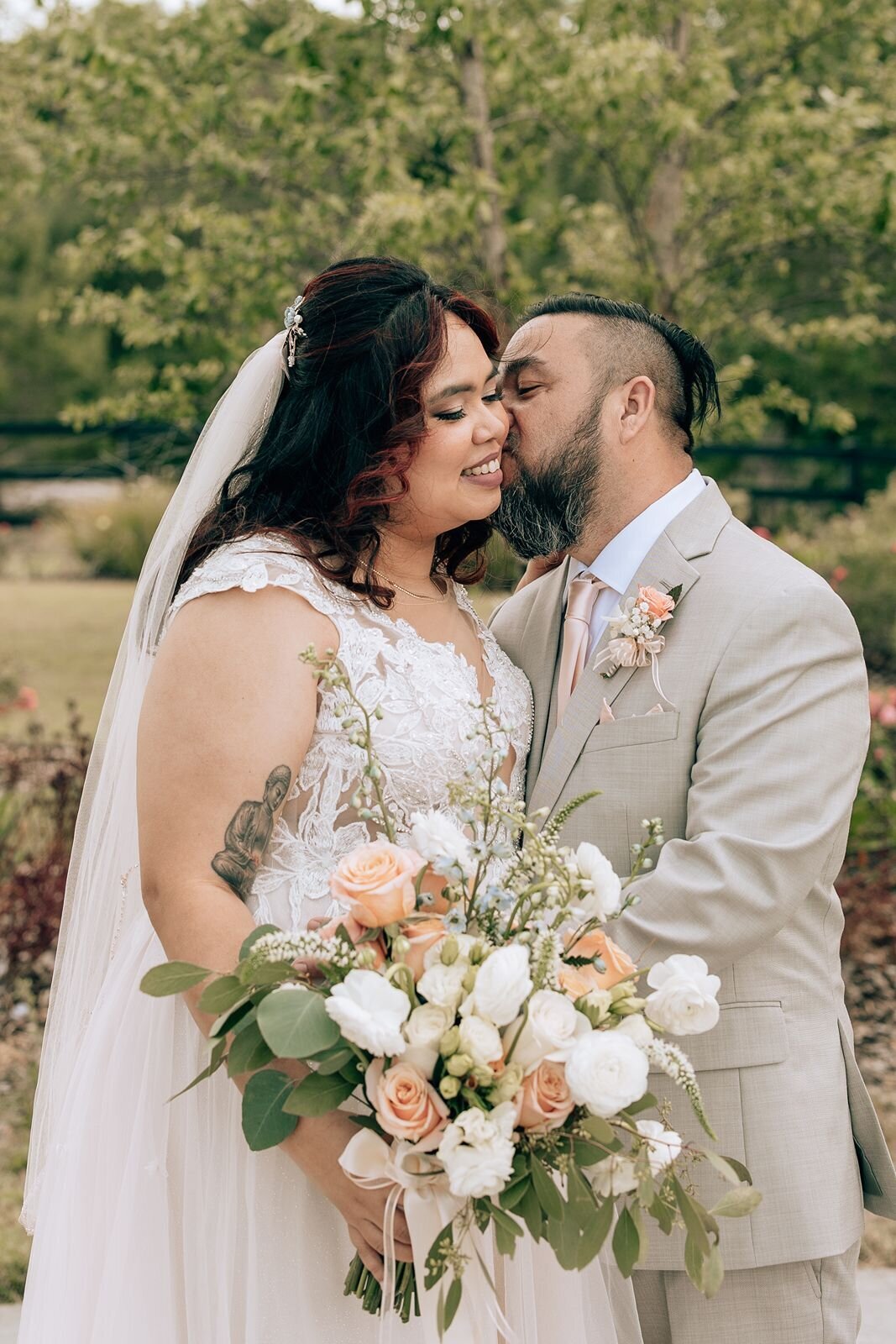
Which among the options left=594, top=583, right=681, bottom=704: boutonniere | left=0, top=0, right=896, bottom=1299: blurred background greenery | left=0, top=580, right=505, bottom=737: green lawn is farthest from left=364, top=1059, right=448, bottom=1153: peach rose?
left=0, top=580, right=505, bottom=737: green lawn

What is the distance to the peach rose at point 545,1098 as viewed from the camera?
73.7 inches

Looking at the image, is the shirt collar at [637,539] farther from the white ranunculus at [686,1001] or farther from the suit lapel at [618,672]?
the white ranunculus at [686,1001]

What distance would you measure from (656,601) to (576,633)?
11.1 inches

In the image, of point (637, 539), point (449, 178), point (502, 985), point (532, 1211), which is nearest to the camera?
point (502, 985)

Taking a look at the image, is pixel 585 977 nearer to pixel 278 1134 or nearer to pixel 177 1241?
pixel 278 1134

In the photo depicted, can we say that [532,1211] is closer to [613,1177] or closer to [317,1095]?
[613,1177]

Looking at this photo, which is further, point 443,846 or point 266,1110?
point 266,1110

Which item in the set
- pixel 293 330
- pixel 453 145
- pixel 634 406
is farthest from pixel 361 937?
pixel 453 145

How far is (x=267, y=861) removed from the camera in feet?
8.15

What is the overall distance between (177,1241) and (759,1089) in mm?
1091

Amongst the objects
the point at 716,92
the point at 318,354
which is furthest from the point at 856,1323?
the point at 716,92

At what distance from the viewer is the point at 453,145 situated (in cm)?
649

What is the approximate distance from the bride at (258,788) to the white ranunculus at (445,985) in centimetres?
50

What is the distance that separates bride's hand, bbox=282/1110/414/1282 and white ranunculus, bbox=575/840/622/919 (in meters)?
0.60
